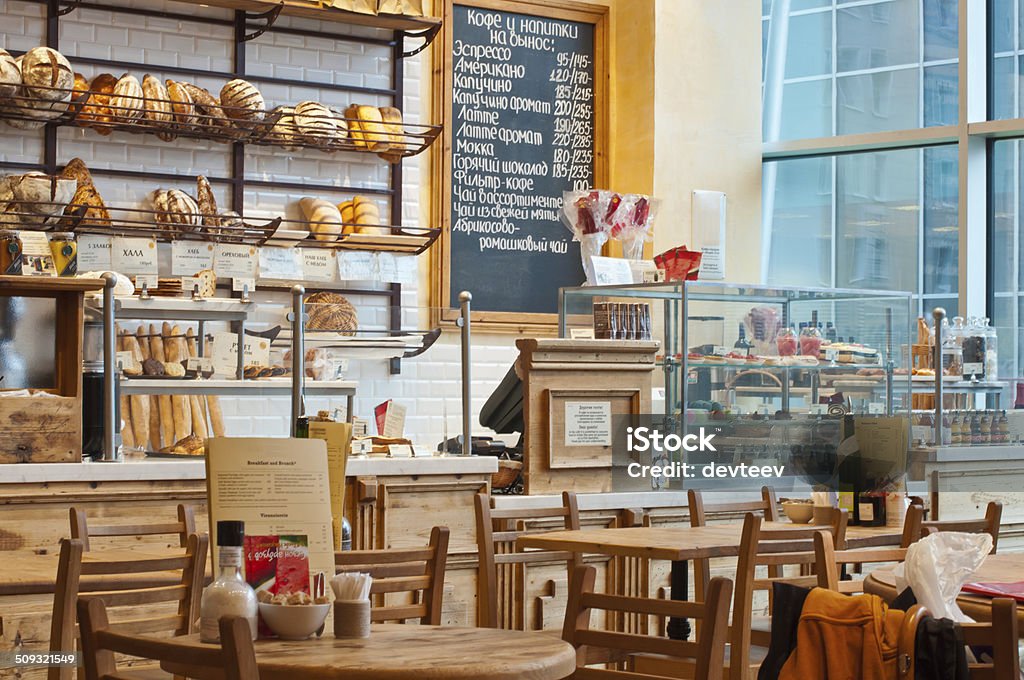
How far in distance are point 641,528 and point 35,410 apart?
1743 mm

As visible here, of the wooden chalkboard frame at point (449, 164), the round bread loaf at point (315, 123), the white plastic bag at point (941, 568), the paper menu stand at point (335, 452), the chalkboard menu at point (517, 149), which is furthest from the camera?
the chalkboard menu at point (517, 149)

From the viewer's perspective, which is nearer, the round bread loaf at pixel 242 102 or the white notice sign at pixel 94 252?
the white notice sign at pixel 94 252

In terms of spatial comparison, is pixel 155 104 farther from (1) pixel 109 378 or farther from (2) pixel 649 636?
(2) pixel 649 636

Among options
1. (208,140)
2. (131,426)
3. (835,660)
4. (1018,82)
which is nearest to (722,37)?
(1018,82)

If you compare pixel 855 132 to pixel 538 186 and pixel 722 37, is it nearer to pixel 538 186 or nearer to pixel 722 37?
pixel 722 37

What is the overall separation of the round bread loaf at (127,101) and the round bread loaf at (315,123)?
659mm

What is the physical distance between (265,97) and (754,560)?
3708 mm

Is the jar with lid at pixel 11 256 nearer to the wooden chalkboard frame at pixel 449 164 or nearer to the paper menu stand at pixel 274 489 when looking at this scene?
the paper menu stand at pixel 274 489

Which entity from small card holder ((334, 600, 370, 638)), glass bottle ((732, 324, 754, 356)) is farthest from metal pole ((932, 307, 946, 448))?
small card holder ((334, 600, 370, 638))

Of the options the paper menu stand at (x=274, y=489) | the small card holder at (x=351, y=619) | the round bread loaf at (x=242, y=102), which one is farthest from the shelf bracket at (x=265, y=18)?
the small card holder at (x=351, y=619)

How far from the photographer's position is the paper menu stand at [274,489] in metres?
2.04

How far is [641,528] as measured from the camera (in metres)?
4.07

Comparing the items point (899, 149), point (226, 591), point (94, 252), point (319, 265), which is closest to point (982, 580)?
point (226, 591)

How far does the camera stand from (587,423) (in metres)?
4.38
